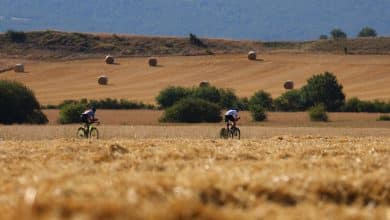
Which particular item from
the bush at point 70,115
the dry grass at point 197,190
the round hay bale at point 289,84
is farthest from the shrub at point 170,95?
the dry grass at point 197,190

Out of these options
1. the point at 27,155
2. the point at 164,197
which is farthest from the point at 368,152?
the point at 164,197

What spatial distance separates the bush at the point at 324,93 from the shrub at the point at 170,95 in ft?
31.2

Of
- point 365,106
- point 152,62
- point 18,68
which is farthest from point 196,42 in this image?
point 365,106

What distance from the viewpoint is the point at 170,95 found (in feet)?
223

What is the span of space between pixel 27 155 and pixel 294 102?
2148 inches

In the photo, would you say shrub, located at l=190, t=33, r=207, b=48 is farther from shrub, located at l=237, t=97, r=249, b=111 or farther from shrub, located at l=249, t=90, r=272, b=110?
shrub, located at l=249, t=90, r=272, b=110

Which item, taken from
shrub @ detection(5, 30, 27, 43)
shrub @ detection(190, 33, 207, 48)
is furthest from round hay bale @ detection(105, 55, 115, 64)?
shrub @ detection(190, 33, 207, 48)

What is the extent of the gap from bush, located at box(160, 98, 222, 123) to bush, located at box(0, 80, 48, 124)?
7.86 metres

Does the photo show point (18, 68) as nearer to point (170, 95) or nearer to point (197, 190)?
point (170, 95)

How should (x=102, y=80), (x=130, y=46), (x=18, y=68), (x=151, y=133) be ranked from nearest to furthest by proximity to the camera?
(x=151, y=133), (x=102, y=80), (x=18, y=68), (x=130, y=46)

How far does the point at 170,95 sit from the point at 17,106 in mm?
17944

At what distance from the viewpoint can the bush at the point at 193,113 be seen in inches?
2142

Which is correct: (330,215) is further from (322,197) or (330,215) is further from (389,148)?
→ (389,148)

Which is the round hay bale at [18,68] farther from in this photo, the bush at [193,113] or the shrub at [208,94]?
the bush at [193,113]
